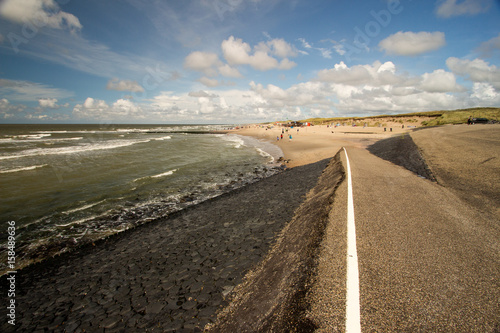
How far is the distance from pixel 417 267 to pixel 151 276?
21.4 feet

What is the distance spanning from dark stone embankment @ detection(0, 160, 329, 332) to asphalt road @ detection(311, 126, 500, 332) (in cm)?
79

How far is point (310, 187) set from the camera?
41.4ft

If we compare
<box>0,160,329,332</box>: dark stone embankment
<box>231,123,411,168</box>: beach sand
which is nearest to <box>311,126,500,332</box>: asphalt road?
<box>0,160,329,332</box>: dark stone embankment

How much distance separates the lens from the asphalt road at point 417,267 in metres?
2.83

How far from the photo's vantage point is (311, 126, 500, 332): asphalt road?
111 inches

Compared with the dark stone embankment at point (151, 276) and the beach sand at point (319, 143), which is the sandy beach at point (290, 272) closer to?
the dark stone embankment at point (151, 276)

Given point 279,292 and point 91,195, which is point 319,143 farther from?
point 279,292

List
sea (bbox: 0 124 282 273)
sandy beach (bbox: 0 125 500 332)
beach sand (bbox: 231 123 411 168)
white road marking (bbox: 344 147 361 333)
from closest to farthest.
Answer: white road marking (bbox: 344 147 361 333) → sandy beach (bbox: 0 125 500 332) → sea (bbox: 0 124 282 273) → beach sand (bbox: 231 123 411 168)

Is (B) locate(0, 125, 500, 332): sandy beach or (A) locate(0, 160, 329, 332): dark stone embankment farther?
(A) locate(0, 160, 329, 332): dark stone embankment

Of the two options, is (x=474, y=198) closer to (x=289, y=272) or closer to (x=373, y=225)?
(x=373, y=225)

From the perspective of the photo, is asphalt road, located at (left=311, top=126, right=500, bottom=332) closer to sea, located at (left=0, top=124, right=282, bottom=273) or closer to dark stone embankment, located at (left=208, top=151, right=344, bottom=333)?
dark stone embankment, located at (left=208, top=151, right=344, bottom=333)

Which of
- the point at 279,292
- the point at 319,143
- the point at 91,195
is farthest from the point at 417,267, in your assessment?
the point at 319,143

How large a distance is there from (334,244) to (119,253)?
7.29m

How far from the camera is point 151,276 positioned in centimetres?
586
